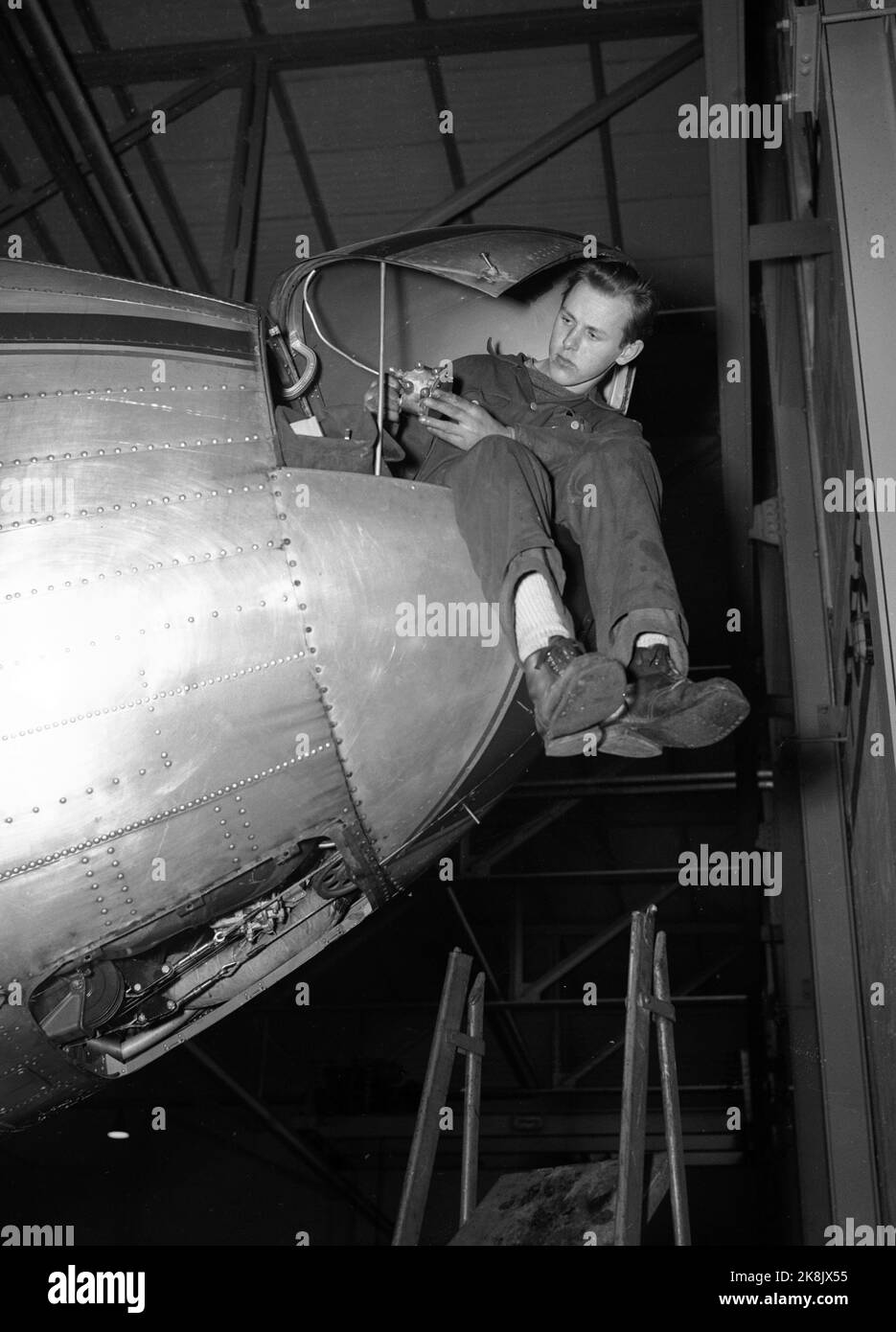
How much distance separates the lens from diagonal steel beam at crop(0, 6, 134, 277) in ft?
31.0

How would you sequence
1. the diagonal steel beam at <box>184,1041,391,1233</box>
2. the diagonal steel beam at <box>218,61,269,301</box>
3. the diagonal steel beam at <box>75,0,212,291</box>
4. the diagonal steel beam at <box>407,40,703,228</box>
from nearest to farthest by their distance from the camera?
the diagonal steel beam at <box>407,40,703,228</box>, the diagonal steel beam at <box>218,61,269,301</box>, the diagonal steel beam at <box>75,0,212,291</box>, the diagonal steel beam at <box>184,1041,391,1233</box>

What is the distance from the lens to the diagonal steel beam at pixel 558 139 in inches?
353

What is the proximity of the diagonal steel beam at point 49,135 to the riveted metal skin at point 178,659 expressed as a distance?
654 cm

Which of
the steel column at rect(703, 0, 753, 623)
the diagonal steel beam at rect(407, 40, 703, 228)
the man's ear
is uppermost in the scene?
the diagonal steel beam at rect(407, 40, 703, 228)

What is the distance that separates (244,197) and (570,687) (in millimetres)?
7451

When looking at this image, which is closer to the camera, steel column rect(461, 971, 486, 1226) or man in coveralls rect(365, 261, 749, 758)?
man in coveralls rect(365, 261, 749, 758)

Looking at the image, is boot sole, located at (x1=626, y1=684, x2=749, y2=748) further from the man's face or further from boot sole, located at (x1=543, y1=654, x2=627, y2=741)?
the man's face

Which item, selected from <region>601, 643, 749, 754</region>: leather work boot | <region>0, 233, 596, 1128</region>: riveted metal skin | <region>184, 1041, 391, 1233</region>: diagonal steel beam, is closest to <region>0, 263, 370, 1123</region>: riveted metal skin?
<region>0, 233, 596, 1128</region>: riveted metal skin

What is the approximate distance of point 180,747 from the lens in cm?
355

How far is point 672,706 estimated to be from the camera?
364 cm

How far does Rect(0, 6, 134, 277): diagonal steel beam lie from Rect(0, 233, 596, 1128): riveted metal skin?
21.4 feet

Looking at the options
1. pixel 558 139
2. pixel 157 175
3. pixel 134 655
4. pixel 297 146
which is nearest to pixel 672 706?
pixel 134 655
